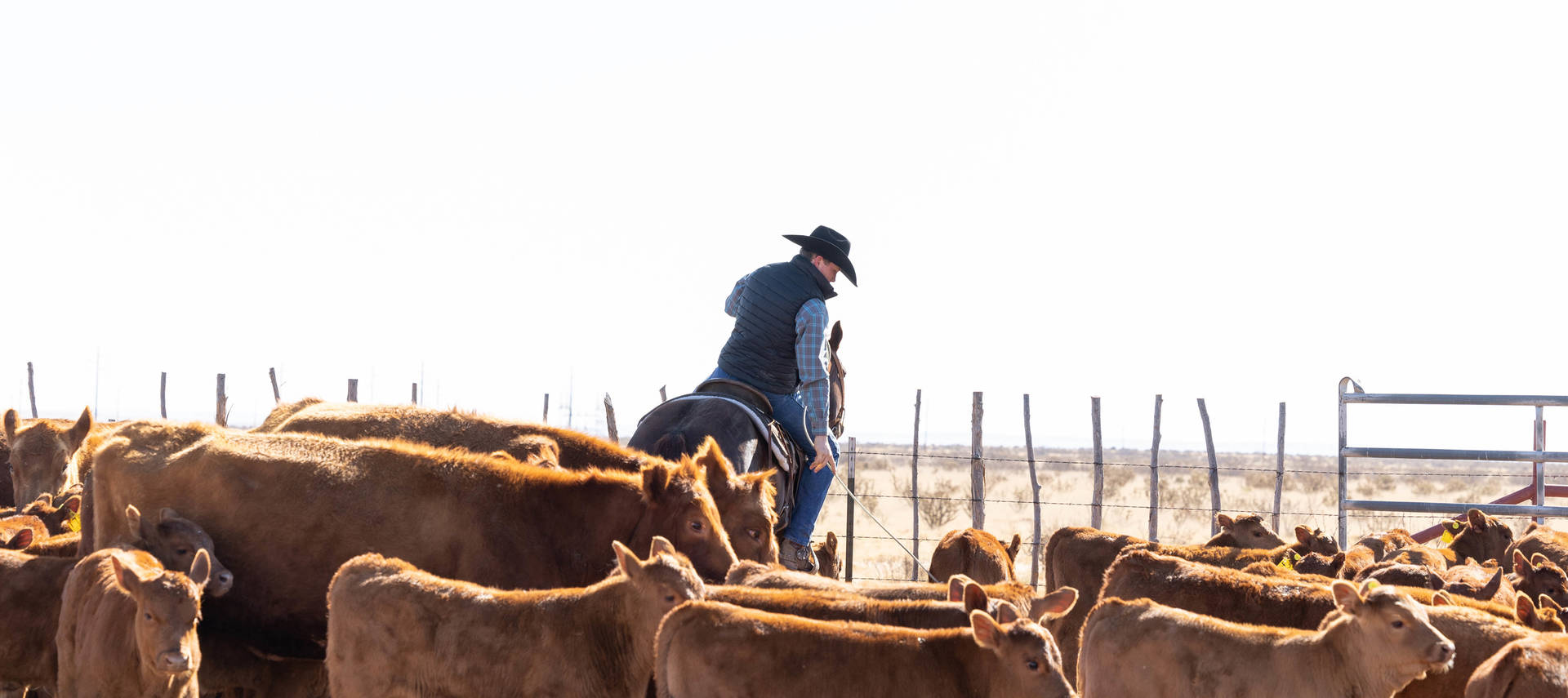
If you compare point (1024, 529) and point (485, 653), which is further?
point (1024, 529)

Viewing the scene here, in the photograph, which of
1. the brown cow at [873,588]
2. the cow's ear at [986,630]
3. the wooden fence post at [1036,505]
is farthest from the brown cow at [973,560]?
the wooden fence post at [1036,505]

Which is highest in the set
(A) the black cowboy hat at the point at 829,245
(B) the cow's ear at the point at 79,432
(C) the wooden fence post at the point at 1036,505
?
(A) the black cowboy hat at the point at 829,245

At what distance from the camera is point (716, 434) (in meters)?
9.15

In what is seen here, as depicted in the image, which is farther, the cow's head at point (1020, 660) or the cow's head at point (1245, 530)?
the cow's head at point (1245, 530)

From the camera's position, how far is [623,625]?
569 cm

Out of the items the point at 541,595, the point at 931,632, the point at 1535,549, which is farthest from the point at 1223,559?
the point at 541,595

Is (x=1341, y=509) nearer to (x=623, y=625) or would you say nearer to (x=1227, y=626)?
(x=1227, y=626)

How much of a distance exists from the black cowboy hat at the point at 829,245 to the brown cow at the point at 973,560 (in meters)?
2.40

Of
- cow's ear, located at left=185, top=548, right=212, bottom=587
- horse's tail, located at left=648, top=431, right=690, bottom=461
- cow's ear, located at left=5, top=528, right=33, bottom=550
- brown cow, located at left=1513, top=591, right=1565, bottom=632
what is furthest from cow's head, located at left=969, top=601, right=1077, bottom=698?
cow's ear, located at left=5, top=528, right=33, bottom=550

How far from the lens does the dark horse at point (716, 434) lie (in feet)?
29.9

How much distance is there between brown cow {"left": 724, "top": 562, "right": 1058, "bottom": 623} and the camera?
6641 millimetres

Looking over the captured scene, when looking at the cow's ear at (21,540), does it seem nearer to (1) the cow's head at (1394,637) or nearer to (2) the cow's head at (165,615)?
(2) the cow's head at (165,615)

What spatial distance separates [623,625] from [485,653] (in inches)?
21.5

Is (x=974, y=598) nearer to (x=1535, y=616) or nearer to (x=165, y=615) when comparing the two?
(x=165, y=615)
